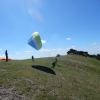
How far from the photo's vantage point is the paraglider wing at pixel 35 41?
40094 millimetres

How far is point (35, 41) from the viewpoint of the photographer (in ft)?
131

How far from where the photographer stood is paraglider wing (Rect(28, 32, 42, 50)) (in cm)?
4009

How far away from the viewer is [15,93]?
19.6 meters

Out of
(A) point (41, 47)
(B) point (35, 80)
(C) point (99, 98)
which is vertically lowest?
(C) point (99, 98)

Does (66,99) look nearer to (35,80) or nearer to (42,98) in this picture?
(42,98)

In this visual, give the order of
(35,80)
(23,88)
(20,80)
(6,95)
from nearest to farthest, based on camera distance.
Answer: (6,95)
(23,88)
(20,80)
(35,80)

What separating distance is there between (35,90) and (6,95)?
415 centimetres

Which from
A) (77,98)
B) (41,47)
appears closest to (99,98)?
(77,98)

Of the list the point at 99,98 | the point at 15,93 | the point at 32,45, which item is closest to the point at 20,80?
the point at 15,93

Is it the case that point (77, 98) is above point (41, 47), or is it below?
below

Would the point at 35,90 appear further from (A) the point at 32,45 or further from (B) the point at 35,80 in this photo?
(A) the point at 32,45

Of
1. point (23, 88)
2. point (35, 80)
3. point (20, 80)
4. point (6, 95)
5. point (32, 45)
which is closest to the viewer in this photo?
point (6, 95)

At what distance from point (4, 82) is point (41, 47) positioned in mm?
20940

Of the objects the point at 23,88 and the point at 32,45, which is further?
the point at 32,45
